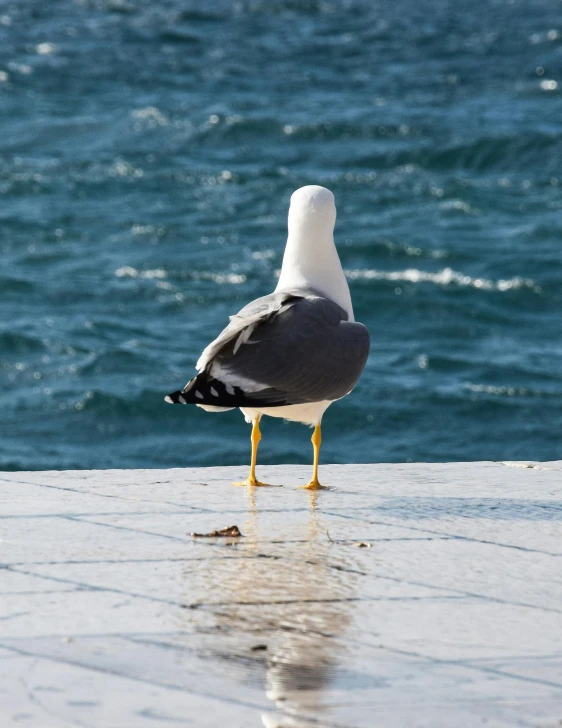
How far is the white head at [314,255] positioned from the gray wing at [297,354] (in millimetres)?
234

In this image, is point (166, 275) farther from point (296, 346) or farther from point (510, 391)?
point (296, 346)

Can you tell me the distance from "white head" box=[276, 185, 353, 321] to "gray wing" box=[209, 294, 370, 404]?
23 centimetres

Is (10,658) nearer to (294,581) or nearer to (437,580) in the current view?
(294,581)

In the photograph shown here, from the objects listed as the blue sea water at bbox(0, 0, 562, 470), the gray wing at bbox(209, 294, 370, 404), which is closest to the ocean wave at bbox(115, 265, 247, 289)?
the blue sea water at bbox(0, 0, 562, 470)

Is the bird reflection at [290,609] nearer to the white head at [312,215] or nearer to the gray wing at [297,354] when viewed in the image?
the gray wing at [297,354]

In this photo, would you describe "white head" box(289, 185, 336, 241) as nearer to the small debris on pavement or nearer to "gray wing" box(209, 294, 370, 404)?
"gray wing" box(209, 294, 370, 404)

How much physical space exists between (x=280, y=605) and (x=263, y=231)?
24879 millimetres

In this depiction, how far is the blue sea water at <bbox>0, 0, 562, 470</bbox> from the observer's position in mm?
20547

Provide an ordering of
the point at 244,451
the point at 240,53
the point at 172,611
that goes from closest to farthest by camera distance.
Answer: the point at 172,611 → the point at 244,451 → the point at 240,53

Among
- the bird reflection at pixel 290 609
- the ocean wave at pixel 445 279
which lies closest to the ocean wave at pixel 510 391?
the ocean wave at pixel 445 279

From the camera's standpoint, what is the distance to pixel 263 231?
29.7 meters

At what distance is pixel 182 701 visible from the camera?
4.15 meters

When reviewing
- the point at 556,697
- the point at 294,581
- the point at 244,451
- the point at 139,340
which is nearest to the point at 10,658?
the point at 294,581

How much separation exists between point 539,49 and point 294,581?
5087 centimetres
